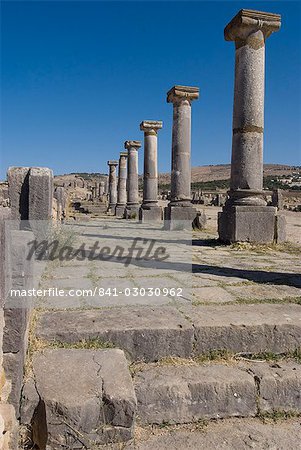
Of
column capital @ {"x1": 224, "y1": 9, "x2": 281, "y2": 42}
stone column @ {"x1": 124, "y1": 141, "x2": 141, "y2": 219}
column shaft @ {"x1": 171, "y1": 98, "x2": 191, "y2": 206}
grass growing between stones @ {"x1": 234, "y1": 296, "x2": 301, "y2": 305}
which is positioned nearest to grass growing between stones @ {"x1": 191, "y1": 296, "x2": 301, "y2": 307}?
grass growing between stones @ {"x1": 234, "y1": 296, "x2": 301, "y2": 305}

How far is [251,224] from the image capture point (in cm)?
703

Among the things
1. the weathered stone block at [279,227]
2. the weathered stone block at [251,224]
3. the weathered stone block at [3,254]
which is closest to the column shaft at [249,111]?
the weathered stone block at [251,224]

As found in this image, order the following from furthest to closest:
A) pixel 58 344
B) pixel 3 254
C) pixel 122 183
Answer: pixel 122 183
pixel 58 344
pixel 3 254

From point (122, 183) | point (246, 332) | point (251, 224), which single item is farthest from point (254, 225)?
point (122, 183)

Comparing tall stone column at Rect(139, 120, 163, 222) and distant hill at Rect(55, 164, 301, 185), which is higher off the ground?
distant hill at Rect(55, 164, 301, 185)

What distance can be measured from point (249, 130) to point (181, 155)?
4.51 meters

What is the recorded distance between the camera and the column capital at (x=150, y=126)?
1527cm

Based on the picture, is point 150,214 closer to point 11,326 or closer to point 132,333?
point 132,333

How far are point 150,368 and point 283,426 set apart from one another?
840mm

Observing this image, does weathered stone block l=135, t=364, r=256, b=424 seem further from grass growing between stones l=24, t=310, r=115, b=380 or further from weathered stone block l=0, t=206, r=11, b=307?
weathered stone block l=0, t=206, r=11, b=307

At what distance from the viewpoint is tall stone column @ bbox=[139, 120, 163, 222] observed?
1525 centimetres

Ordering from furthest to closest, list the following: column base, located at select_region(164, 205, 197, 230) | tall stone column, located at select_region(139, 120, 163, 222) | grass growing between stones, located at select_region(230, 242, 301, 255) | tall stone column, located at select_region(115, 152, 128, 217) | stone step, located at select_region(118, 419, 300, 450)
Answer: tall stone column, located at select_region(115, 152, 128, 217), tall stone column, located at select_region(139, 120, 163, 222), column base, located at select_region(164, 205, 197, 230), grass growing between stones, located at select_region(230, 242, 301, 255), stone step, located at select_region(118, 419, 300, 450)

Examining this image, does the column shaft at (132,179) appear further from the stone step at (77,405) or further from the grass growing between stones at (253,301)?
the stone step at (77,405)

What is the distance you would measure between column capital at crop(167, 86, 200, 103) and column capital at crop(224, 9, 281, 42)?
13.1ft
